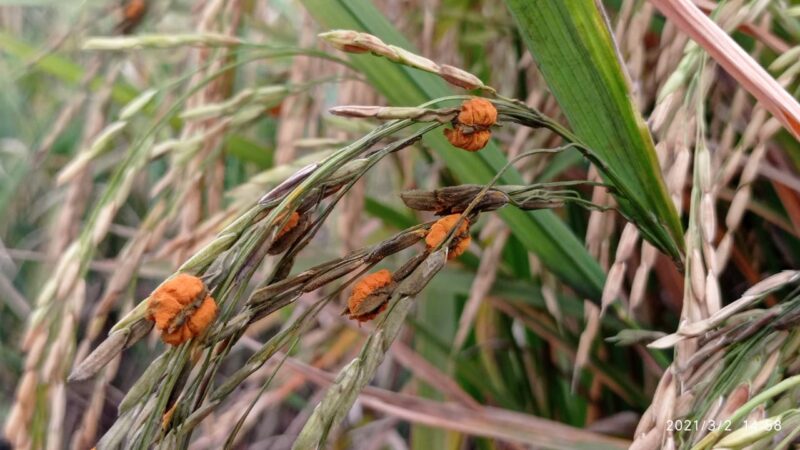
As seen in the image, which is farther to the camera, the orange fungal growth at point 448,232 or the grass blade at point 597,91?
the grass blade at point 597,91

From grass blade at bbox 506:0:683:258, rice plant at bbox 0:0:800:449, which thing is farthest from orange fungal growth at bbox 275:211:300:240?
grass blade at bbox 506:0:683:258

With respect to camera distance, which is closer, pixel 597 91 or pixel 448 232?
pixel 448 232

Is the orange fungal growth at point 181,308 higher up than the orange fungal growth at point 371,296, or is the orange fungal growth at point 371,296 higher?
the orange fungal growth at point 181,308

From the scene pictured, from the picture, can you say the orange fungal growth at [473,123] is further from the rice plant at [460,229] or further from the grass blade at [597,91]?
the grass blade at [597,91]

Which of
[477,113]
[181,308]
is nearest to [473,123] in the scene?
[477,113]

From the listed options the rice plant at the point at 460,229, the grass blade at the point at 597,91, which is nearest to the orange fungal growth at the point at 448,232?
the rice plant at the point at 460,229

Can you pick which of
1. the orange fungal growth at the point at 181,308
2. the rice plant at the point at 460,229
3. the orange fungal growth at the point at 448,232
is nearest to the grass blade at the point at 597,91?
the rice plant at the point at 460,229

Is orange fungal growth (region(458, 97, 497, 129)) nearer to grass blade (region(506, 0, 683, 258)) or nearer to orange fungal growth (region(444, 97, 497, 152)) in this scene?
orange fungal growth (region(444, 97, 497, 152))

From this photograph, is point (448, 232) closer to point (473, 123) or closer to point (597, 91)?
point (473, 123)
